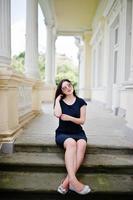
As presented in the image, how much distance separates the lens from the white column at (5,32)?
3.27 m

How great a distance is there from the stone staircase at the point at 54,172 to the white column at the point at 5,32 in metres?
1.10

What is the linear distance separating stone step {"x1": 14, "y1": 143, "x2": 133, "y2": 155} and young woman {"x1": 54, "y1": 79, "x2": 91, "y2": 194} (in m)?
0.21

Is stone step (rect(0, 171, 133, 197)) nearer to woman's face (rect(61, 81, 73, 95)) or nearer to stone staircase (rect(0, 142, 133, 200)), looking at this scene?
stone staircase (rect(0, 142, 133, 200))

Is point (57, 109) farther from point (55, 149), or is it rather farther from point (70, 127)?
point (55, 149)

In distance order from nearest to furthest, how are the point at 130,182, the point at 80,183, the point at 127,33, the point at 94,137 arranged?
1. the point at 80,183
2. the point at 130,182
3. the point at 94,137
4. the point at 127,33

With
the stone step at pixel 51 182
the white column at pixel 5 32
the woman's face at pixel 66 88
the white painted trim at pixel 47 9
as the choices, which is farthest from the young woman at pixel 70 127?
the white painted trim at pixel 47 9

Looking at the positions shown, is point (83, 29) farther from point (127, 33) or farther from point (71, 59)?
point (71, 59)

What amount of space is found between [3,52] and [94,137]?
5.63ft

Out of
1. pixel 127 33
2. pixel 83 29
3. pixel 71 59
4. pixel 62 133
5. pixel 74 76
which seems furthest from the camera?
pixel 71 59

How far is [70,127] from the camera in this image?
3.01 m

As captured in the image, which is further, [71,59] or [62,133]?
[71,59]

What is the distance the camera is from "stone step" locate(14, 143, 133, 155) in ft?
10.5

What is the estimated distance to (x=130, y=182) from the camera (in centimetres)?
271

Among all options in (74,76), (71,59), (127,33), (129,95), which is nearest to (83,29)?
(127,33)
